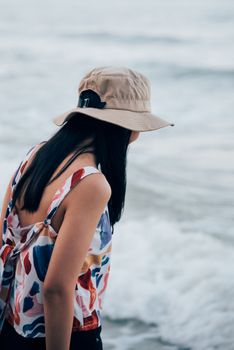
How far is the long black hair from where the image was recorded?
5.95ft

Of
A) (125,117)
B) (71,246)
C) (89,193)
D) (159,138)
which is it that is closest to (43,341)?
(71,246)

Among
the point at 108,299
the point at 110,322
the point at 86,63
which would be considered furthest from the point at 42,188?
the point at 86,63

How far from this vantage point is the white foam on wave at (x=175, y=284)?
4.10 m

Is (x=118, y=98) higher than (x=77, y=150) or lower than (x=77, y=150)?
higher

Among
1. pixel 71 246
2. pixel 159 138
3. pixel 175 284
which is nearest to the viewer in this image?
pixel 71 246

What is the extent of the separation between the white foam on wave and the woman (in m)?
2.16

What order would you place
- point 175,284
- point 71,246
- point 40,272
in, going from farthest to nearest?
point 175,284, point 40,272, point 71,246

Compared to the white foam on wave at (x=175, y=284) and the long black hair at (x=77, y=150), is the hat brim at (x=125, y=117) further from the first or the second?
the white foam on wave at (x=175, y=284)

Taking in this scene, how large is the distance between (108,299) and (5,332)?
8.60ft

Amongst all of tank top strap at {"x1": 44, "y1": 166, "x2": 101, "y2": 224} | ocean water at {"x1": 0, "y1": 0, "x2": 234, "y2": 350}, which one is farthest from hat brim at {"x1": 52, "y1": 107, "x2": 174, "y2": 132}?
ocean water at {"x1": 0, "y1": 0, "x2": 234, "y2": 350}

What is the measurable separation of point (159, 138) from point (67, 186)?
7.62m

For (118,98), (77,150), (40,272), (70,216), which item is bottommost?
(40,272)

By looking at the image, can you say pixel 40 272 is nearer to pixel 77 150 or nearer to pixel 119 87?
pixel 77 150

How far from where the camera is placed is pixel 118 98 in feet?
5.97
